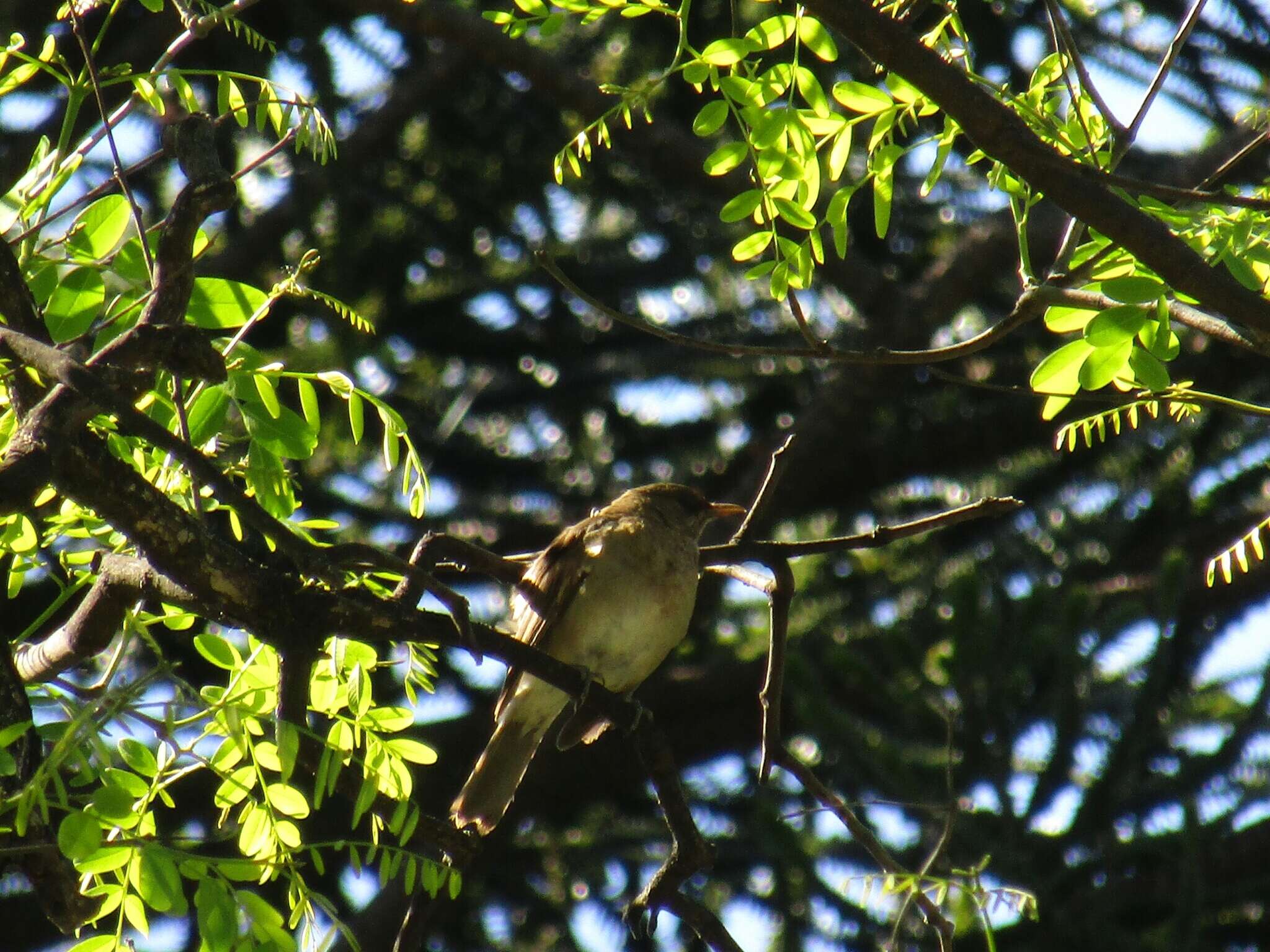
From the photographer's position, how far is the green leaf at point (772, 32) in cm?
274

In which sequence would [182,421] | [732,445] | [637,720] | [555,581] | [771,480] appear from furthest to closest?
1. [732,445]
2. [555,581]
3. [637,720]
4. [771,480]
5. [182,421]

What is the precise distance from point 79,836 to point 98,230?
1.24 m

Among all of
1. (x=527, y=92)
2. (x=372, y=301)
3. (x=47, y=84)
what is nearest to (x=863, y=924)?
(x=372, y=301)

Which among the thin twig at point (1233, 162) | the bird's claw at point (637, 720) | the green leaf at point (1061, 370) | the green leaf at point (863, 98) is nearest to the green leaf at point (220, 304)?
the bird's claw at point (637, 720)

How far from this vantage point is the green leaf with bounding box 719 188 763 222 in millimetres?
2848

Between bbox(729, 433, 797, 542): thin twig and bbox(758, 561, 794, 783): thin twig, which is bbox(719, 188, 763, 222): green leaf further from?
bbox(758, 561, 794, 783): thin twig

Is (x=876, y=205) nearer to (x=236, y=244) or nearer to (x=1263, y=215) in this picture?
(x=1263, y=215)

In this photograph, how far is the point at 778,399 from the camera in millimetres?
8781

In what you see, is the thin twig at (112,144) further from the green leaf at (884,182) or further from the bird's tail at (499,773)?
the bird's tail at (499,773)

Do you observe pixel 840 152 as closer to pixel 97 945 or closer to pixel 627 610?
pixel 97 945

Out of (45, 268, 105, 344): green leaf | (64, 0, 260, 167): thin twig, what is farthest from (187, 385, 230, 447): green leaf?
(64, 0, 260, 167): thin twig

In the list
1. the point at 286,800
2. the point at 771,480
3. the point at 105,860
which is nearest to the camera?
the point at 105,860

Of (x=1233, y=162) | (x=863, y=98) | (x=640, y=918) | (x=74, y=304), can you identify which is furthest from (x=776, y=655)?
(x=74, y=304)

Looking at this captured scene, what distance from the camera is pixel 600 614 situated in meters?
5.27
